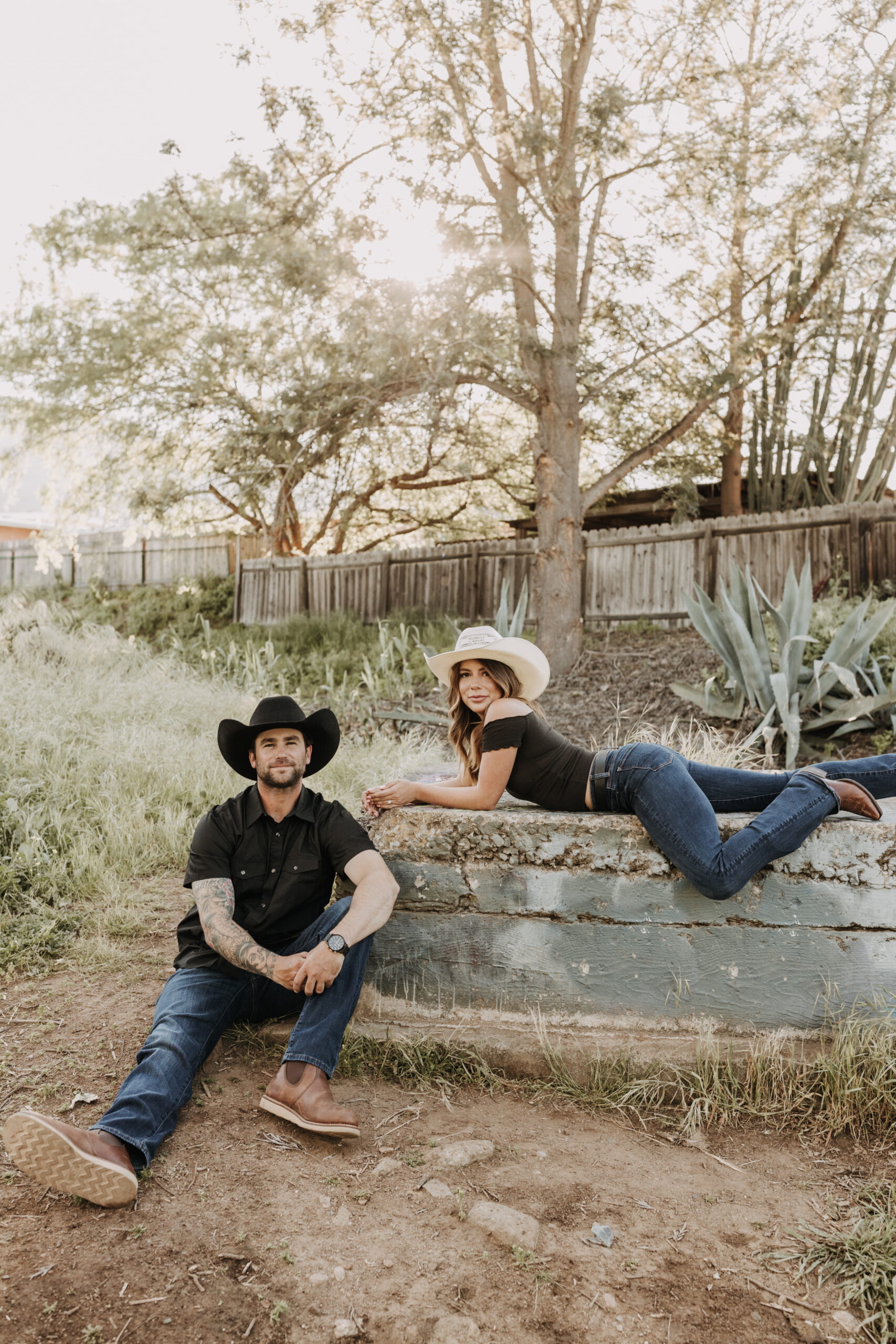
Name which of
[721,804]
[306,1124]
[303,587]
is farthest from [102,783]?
[303,587]

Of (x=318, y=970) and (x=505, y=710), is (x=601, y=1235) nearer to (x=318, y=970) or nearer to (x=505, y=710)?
(x=318, y=970)

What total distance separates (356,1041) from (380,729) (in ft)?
15.8


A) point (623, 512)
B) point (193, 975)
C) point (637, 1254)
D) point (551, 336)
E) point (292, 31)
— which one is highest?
point (292, 31)

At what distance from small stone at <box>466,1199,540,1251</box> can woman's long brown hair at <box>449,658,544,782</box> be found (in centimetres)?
142

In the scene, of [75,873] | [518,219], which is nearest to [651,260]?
[518,219]

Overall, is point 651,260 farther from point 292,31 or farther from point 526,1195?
point 526,1195

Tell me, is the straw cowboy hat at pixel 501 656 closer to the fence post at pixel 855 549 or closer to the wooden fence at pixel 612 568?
the wooden fence at pixel 612 568

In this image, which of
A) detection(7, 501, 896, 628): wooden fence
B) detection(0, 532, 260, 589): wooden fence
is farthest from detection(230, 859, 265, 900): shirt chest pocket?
detection(0, 532, 260, 589): wooden fence

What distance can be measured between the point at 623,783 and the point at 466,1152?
1.27 m

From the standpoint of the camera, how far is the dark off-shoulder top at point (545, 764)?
3246 mm

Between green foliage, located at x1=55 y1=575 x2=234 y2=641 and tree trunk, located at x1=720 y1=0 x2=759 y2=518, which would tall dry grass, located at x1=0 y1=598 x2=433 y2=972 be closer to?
tree trunk, located at x1=720 y1=0 x2=759 y2=518

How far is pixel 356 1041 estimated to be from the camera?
125 inches

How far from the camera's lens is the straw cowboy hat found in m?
3.43

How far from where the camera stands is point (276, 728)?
3.21 m
